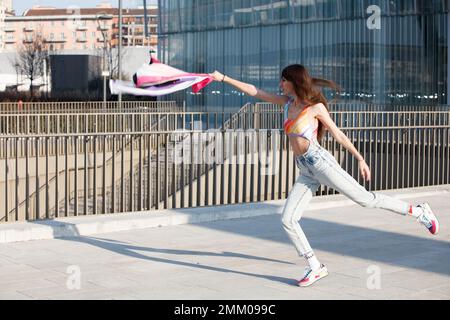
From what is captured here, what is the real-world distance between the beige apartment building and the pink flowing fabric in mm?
127714

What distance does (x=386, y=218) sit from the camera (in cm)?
1123

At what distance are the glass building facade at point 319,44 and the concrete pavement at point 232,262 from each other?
2967cm

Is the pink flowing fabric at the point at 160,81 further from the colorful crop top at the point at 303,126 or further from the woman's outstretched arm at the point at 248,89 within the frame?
the colorful crop top at the point at 303,126

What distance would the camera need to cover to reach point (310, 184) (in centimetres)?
734

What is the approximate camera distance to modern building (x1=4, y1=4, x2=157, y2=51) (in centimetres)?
14262

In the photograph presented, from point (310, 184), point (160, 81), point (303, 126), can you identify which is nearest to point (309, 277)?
point (310, 184)

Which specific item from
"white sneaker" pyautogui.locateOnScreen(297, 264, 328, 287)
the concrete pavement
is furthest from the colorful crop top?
the concrete pavement

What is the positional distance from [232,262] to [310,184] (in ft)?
4.22

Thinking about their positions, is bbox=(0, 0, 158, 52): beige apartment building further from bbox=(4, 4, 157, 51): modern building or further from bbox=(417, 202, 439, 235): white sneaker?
bbox=(417, 202, 439, 235): white sneaker

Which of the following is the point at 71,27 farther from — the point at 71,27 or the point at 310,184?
the point at 310,184

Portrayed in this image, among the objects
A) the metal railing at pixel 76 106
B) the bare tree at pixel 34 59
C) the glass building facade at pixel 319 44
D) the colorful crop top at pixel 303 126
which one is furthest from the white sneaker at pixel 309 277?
the bare tree at pixel 34 59
